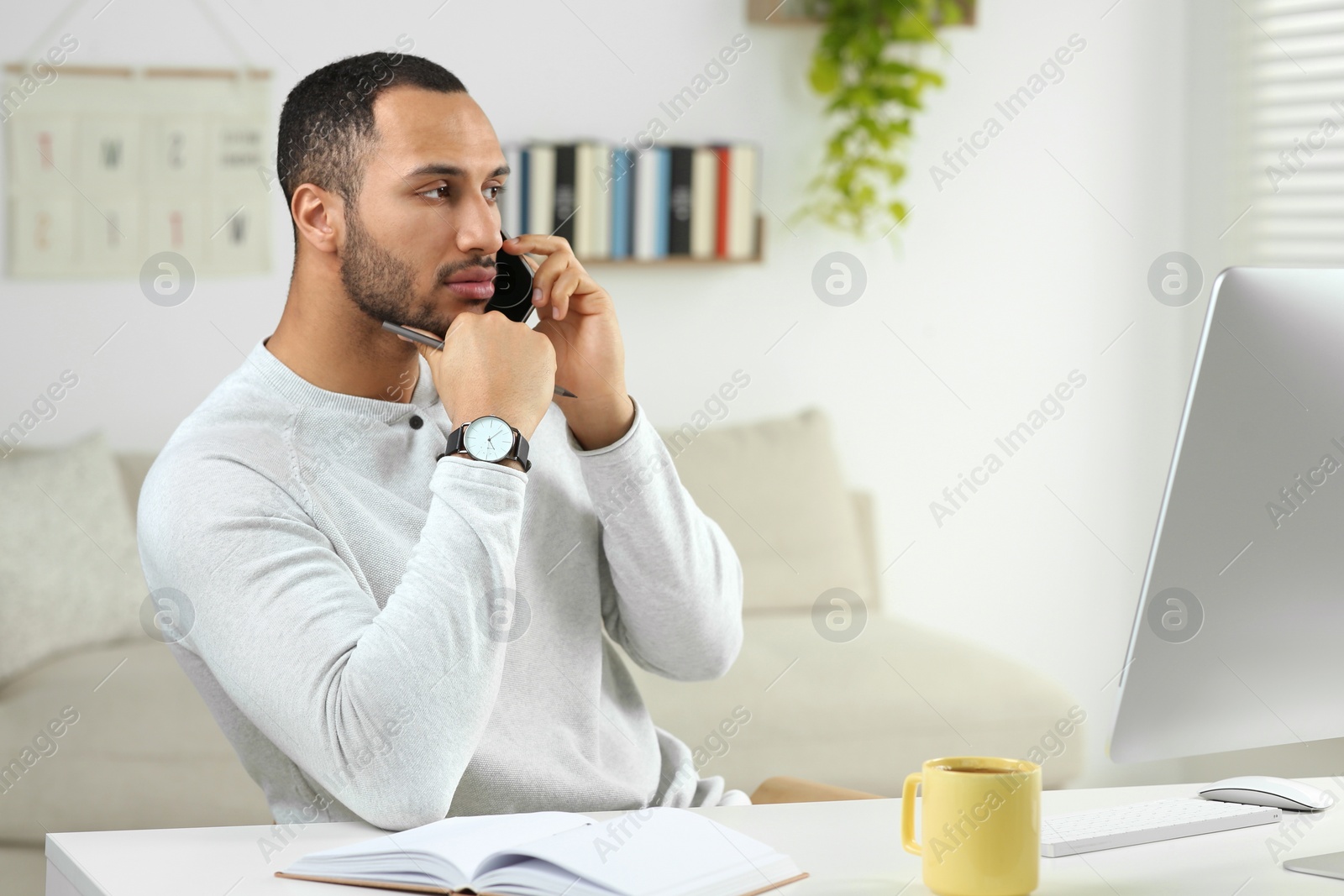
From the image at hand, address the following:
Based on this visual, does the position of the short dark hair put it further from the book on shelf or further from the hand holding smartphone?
the book on shelf

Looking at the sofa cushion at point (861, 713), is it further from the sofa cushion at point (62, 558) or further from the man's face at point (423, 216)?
the man's face at point (423, 216)

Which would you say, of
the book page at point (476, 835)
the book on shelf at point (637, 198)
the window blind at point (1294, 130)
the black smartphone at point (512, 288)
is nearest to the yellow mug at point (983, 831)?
the book page at point (476, 835)

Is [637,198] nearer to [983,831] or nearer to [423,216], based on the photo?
[423,216]

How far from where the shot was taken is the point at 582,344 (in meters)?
1.40

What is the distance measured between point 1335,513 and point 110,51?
293cm

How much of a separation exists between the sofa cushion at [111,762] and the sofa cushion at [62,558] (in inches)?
4.3

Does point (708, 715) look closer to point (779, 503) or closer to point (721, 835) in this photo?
point (779, 503)

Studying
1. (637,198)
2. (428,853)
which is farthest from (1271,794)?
(637,198)

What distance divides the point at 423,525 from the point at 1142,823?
72cm

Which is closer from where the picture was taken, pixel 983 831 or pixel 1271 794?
pixel 983 831

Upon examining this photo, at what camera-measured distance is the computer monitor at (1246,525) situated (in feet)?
2.92

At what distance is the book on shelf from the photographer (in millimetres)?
3262

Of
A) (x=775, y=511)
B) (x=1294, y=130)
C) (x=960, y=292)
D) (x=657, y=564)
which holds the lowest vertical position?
(x=657, y=564)

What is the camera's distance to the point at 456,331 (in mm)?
1262
